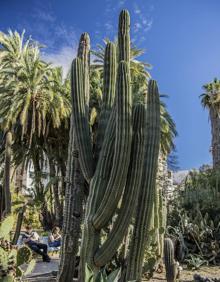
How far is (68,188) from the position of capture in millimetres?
6699

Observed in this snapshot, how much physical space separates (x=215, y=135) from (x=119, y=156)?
21.0 meters

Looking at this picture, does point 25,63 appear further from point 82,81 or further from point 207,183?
point 82,81

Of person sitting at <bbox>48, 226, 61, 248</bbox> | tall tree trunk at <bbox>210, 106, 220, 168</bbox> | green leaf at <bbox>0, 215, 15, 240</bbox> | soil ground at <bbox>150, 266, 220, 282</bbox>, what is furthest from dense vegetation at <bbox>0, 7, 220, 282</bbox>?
tall tree trunk at <bbox>210, 106, 220, 168</bbox>

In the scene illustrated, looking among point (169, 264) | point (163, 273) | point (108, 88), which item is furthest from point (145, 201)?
point (163, 273)

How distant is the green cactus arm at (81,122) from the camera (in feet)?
19.9

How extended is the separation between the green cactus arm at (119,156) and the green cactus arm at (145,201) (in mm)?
307

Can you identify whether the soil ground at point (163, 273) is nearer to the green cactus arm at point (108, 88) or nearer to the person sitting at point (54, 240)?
the person sitting at point (54, 240)

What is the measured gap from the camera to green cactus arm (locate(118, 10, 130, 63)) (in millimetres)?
6422

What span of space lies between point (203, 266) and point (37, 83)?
1081 centimetres

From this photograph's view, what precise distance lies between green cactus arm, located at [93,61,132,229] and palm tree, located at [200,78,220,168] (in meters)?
19.2

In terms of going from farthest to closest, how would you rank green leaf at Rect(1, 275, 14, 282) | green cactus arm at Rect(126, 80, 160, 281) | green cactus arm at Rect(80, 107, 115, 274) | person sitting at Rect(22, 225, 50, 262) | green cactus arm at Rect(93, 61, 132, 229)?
1. person sitting at Rect(22, 225, 50, 262)
2. green cactus arm at Rect(80, 107, 115, 274)
3. green cactus arm at Rect(126, 80, 160, 281)
4. green cactus arm at Rect(93, 61, 132, 229)
5. green leaf at Rect(1, 275, 14, 282)

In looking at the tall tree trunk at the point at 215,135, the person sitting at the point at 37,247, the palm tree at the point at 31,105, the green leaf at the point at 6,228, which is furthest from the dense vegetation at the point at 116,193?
the tall tree trunk at the point at 215,135

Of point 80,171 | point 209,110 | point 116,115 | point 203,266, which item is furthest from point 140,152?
point 209,110

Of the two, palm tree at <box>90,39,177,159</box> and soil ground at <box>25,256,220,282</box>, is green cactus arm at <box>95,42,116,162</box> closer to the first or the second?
soil ground at <box>25,256,220,282</box>
